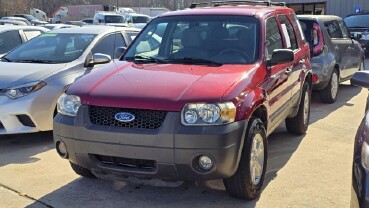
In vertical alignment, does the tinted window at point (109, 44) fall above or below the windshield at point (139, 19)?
above

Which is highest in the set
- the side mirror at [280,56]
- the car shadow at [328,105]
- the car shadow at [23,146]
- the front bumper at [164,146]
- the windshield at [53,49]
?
the side mirror at [280,56]

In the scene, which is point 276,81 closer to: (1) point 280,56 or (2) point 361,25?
(1) point 280,56

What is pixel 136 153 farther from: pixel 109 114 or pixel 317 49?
pixel 317 49

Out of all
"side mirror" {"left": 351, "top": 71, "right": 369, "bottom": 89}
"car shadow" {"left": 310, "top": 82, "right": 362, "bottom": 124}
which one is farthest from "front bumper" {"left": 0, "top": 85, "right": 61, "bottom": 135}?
"car shadow" {"left": 310, "top": 82, "right": 362, "bottom": 124}

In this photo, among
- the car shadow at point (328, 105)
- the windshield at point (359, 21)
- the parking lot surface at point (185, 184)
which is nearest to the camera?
the parking lot surface at point (185, 184)

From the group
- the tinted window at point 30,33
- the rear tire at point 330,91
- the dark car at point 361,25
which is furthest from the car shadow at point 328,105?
the dark car at point 361,25

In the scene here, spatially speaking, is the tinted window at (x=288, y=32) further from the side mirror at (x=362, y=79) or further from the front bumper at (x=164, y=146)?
the front bumper at (x=164, y=146)

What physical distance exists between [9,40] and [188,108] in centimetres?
649

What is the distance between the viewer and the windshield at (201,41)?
4719 mm

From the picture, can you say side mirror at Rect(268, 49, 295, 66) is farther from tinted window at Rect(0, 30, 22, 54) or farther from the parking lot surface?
tinted window at Rect(0, 30, 22, 54)

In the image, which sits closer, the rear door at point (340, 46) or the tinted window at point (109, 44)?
the tinted window at point (109, 44)

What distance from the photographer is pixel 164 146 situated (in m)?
3.64

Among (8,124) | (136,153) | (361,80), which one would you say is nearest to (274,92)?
(361,80)

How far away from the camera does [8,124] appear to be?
5824mm
